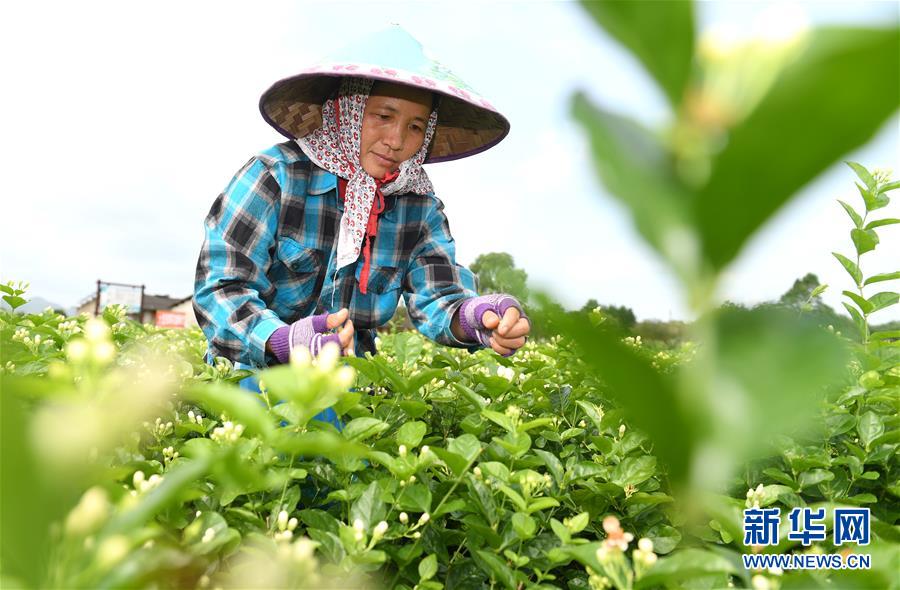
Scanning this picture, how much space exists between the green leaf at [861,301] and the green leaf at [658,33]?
2346 millimetres

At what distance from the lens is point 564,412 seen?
2070 millimetres

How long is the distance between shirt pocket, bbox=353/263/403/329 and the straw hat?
2.21 feet

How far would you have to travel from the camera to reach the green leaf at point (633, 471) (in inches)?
55.0

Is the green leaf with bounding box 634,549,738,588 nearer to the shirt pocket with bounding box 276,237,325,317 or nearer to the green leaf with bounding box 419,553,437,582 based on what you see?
the green leaf with bounding box 419,553,437,582

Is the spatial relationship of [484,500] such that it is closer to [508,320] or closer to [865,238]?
[508,320]

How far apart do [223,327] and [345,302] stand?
708 millimetres

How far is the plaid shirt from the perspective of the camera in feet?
8.35

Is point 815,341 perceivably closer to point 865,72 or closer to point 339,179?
point 865,72

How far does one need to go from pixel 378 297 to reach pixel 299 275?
1.35 ft

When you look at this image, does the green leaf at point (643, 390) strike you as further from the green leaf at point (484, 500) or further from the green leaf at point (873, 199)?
the green leaf at point (873, 199)

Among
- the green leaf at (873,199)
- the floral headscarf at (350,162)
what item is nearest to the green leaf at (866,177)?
the green leaf at (873,199)

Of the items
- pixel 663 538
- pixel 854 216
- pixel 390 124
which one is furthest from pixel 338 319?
pixel 854 216

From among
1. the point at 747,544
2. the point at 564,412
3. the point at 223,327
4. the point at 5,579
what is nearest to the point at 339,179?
the point at 223,327

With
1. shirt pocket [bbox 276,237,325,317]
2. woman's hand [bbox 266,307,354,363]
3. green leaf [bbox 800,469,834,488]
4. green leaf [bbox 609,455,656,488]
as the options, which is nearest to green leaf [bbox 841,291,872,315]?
green leaf [bbox 800,469,834,488]
